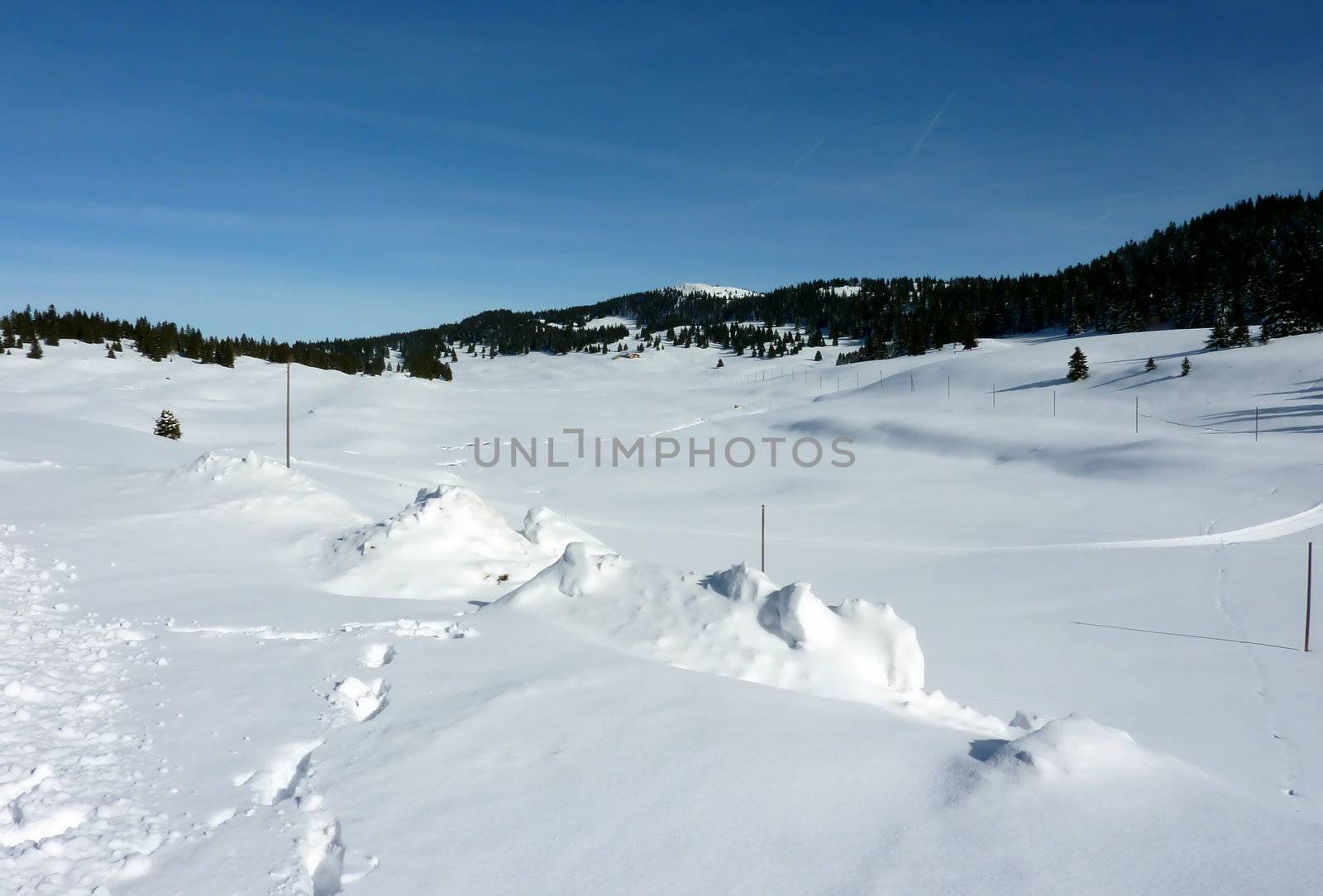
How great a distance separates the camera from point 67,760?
516 centimetres

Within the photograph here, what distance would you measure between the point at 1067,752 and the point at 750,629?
3.97 metres

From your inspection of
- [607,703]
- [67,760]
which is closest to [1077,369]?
[607,703]

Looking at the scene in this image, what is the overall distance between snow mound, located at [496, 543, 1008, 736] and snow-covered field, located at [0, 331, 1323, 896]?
45 mm

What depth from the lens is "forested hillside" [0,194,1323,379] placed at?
2872 inches

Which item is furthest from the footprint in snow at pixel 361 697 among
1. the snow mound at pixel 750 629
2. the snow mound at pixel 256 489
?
the snow mound at pixel 256 489

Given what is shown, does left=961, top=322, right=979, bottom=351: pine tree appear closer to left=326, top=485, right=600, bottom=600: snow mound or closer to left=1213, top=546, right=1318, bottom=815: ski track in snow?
left=1213, top=546, right=1318, bottom=815: ski track in snow

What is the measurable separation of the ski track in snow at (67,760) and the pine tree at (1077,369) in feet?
210

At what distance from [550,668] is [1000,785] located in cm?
428

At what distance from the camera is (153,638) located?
7.92m

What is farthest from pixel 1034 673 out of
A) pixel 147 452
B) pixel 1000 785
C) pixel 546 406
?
pixel 546 406

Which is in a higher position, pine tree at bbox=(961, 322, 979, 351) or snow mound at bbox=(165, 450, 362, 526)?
pine tree at bbox=(961, 322, 979, 351)

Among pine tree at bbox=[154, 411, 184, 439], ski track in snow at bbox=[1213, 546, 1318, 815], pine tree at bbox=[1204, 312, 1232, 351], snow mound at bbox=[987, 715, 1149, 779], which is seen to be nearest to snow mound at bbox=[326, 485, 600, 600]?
snow mound at bbox=[987, 715, 1149, 779]

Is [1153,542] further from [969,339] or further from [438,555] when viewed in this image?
[969,339]

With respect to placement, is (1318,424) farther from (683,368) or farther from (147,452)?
(683,368)
